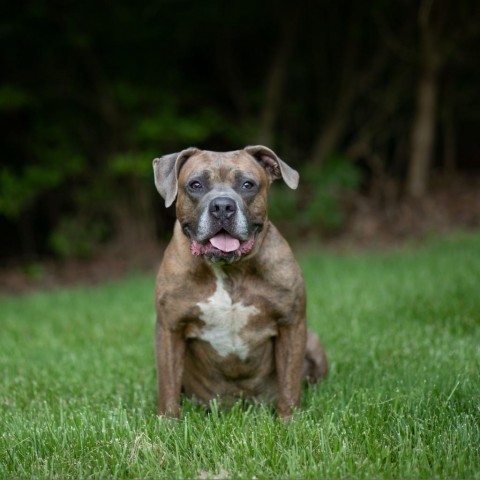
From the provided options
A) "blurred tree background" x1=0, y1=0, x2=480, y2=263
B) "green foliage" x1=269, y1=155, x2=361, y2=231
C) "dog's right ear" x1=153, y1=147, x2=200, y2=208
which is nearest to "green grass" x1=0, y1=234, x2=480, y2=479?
"dog's right ear" x1=153, y1=147, x2=200, y2=208

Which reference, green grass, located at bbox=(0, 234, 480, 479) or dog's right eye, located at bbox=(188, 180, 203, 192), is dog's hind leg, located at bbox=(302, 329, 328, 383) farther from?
dog's right eye, located at bbox=(188, 180, 203, 192)

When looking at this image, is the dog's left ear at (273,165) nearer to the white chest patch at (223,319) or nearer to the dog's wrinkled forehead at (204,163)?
the dog's wrinkled forehead at (204,163)

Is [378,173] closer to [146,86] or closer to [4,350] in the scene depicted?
[146,86]

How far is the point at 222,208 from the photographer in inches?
148

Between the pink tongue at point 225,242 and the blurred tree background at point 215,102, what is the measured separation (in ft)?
28.3

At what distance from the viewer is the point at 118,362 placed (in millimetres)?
5590

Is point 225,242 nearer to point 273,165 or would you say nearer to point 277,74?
point 273,165

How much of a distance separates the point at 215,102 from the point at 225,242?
11.0 meters

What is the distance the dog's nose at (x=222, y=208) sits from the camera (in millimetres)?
3760

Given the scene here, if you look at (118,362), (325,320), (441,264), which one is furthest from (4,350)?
(441,264)

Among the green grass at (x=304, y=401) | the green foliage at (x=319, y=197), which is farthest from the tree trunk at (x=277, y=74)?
the green grass at (x=304, y=401)

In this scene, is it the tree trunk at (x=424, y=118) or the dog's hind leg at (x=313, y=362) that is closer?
the dog's hind leg at (x=313, y=362)

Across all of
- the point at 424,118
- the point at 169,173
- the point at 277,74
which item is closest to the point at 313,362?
the point at 169,173

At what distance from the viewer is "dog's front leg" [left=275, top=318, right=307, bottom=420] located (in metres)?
4.10
